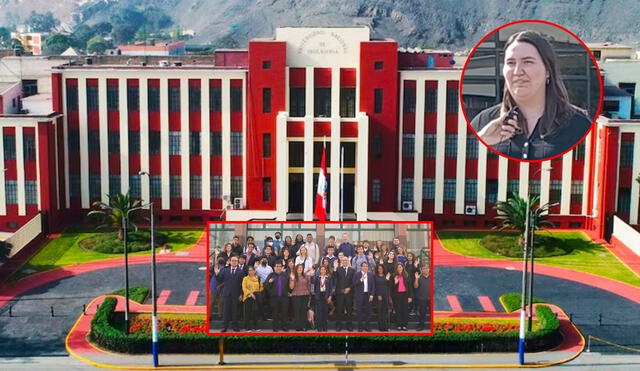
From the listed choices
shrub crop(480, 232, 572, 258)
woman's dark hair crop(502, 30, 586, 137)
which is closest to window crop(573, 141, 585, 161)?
shrub crop(480, 232, 572, 258)

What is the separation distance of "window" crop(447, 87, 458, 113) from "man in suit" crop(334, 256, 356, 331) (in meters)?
34.8

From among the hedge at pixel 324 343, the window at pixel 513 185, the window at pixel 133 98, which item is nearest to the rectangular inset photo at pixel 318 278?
the hedge at pixel 324 343

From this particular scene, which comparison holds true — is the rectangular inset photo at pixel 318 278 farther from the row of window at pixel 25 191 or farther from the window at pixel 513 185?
the row of window at pixel 25 191

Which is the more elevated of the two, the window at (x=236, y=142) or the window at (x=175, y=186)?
the window at (x=236, y=142)

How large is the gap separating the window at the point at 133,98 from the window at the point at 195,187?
24.9ft

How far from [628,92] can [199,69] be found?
130 feet

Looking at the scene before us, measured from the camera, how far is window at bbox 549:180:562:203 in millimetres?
78750

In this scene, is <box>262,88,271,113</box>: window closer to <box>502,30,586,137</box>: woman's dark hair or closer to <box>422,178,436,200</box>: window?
<box>422,178,436,200</box>: window

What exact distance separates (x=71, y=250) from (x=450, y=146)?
32.2 meters

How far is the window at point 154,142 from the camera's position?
262 feet

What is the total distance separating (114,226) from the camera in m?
73.6

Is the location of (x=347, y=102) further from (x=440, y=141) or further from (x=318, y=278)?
(x=318, y=278)

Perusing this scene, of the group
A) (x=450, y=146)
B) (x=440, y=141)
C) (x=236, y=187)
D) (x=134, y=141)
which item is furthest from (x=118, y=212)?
(x=450, y=146)

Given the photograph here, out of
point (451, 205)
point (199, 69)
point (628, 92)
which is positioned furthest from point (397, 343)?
point (628, 92)
